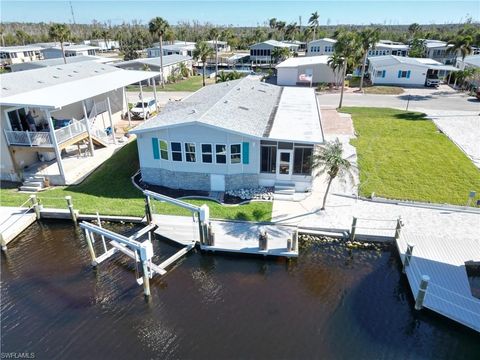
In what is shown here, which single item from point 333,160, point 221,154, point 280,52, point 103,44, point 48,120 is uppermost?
point 103,44

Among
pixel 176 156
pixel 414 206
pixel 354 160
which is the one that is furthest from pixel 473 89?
pixel 176 156

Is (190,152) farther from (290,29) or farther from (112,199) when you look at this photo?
(290,29)

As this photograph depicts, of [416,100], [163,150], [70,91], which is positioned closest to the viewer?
[163,150]

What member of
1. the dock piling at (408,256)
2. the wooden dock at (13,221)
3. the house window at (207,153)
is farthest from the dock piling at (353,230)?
the wooden dock at (13,221)

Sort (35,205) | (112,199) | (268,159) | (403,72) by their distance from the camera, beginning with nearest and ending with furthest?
(35,205)
(112,199)
(268,159)
(403,72)

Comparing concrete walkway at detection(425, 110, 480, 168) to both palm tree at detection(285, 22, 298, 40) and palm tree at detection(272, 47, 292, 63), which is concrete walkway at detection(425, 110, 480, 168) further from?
palm tree at detection(285, 22, 298, 40)

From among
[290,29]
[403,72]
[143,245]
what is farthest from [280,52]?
[143,245]

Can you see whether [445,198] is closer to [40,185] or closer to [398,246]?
[398,246]
